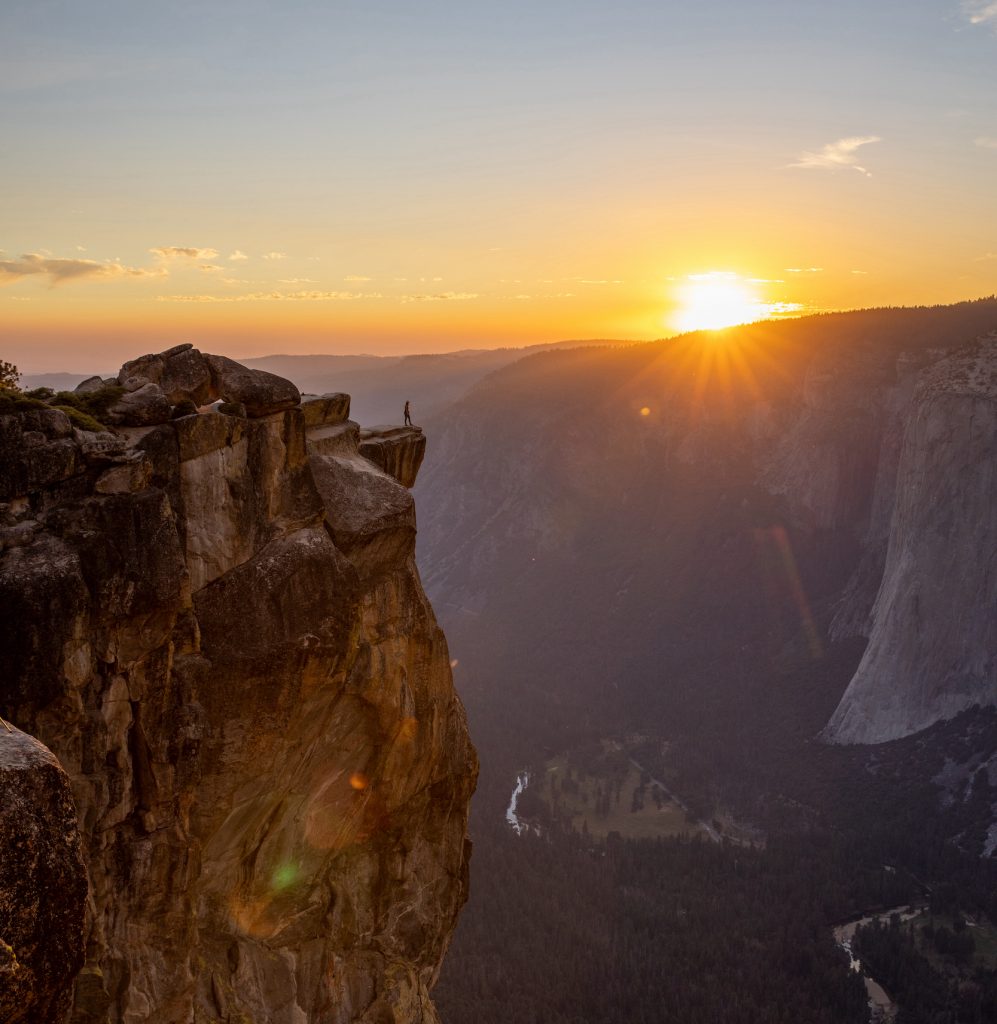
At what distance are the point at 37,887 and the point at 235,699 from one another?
9.93 meters

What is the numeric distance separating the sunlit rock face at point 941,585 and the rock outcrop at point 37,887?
94794mm

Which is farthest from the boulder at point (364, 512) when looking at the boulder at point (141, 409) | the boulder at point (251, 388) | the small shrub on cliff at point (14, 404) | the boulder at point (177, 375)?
the small shrub on cliff at point (14, 404)

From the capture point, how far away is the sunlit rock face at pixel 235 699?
55.0 ft

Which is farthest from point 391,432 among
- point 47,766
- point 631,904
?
point 631,904

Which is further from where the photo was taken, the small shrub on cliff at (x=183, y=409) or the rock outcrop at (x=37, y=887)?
the small shrub on cliff at (x=183, y=409)

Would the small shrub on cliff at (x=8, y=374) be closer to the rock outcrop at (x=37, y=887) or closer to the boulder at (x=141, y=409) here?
the boulder at (x=141, y=409)

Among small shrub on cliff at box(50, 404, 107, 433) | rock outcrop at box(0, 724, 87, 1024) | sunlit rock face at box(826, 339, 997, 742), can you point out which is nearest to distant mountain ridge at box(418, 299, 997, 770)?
sunlit rock face at box(826, 339, 997, 742)

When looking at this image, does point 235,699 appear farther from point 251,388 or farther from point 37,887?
point 37,887

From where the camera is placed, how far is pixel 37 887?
31.0 ft

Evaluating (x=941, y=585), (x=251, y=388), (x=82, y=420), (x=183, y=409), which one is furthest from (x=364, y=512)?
(x=941, y=585)

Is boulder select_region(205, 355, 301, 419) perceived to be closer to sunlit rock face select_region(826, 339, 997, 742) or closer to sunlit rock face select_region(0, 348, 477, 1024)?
sunlit rock face select_region(0, 348, 477, 1024)

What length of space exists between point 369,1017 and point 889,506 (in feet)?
375

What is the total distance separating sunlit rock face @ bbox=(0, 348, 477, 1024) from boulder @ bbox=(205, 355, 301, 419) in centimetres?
6

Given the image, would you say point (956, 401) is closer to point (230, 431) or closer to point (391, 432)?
point (391, 432)
